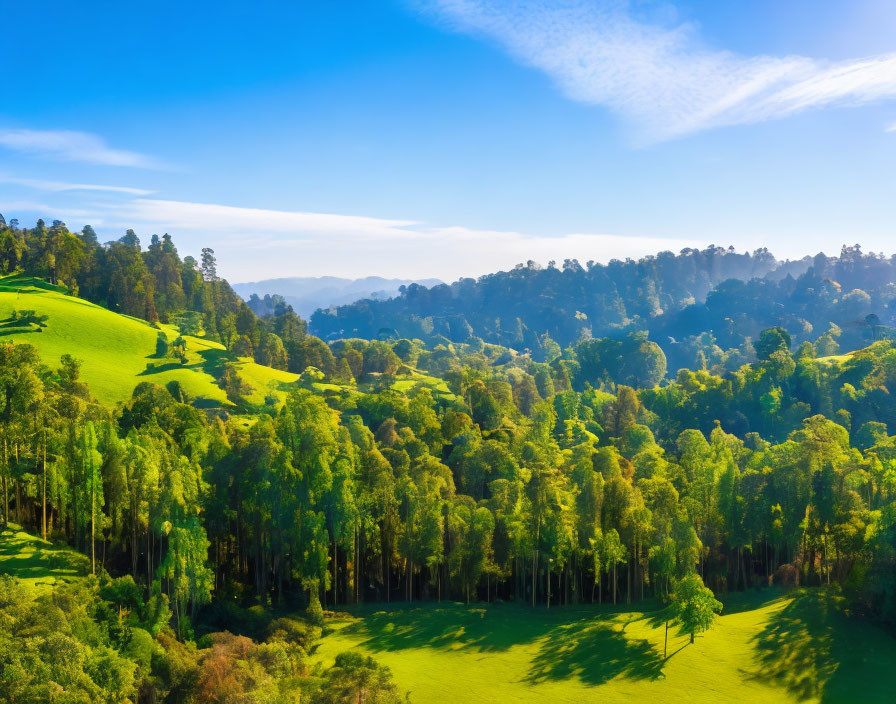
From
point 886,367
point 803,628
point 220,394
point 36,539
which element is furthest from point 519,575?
point 886,367

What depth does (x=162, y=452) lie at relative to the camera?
145 ft

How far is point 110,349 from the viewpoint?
318 ft

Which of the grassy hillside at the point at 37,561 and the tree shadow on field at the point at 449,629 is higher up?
the grassy hillside at the point at 37,561

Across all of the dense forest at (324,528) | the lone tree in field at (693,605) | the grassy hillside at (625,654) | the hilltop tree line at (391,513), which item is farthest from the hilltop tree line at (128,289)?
the lone tree in field at (693,605)

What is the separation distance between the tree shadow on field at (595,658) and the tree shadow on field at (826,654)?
5.83 meters

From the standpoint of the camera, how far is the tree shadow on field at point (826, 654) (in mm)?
33375

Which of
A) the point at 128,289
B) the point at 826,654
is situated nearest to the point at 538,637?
the point at 826,654

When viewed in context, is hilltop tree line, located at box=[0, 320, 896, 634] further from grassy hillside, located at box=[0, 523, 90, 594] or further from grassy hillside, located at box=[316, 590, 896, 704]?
grassy hillside, located at box=[316, 590, 896, 704]

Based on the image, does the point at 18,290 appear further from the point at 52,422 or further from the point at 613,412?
the point at 613,412

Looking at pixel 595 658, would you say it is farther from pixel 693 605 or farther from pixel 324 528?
pixel 324 528

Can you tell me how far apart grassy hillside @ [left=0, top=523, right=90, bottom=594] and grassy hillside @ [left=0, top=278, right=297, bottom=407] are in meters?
39.4

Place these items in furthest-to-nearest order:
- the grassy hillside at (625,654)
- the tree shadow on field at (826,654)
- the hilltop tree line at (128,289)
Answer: the hilltop tree line at (128,289) → the grassy hillside at (625,654) → the tree shadow on field at (826,654)

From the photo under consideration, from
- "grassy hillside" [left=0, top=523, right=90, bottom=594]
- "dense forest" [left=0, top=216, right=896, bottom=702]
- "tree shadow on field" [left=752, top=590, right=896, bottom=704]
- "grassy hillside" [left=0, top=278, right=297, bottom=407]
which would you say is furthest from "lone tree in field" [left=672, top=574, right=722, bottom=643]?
"grassy hillside" [left=0, top=278, right=297, bottom=407]

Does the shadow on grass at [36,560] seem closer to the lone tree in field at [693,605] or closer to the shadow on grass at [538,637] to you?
the shadow on grass at [538,637]
